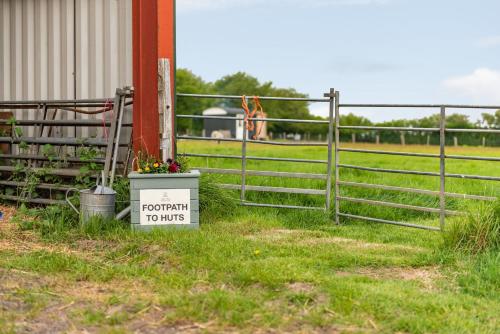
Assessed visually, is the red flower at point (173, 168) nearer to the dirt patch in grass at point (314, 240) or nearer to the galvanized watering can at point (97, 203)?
the galvanized watering can at point (97, 203)

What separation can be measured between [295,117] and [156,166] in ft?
192

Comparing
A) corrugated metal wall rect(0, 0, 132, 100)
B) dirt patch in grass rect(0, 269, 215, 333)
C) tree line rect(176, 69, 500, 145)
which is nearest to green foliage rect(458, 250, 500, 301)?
dirt patch in grass rect(0, 269, 215, 333)

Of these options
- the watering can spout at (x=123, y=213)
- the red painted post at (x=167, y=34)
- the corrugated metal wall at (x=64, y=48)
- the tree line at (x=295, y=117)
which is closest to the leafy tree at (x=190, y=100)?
the tree line at (x=295, y=117)

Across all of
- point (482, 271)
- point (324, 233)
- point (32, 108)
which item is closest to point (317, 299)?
point (482, 271)

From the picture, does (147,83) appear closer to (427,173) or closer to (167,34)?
(167,34)

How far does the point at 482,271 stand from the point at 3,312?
349cm

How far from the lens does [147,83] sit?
7770 millimetres

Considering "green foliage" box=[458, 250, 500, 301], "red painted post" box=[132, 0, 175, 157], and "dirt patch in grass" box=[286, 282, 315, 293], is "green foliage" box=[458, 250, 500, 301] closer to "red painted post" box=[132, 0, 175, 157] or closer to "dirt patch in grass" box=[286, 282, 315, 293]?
"dirt patch in grass" box=[286, 282, 315, 293]

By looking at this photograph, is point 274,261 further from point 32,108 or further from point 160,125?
point 32,108

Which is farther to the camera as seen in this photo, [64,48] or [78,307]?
[64,48]

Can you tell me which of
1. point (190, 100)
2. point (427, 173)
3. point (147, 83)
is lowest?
point (427, 173)

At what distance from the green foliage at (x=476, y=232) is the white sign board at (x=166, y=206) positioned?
2.62 metres

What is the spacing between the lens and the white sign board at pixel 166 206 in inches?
267

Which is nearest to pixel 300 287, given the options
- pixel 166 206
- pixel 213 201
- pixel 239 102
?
pixel 166 206
